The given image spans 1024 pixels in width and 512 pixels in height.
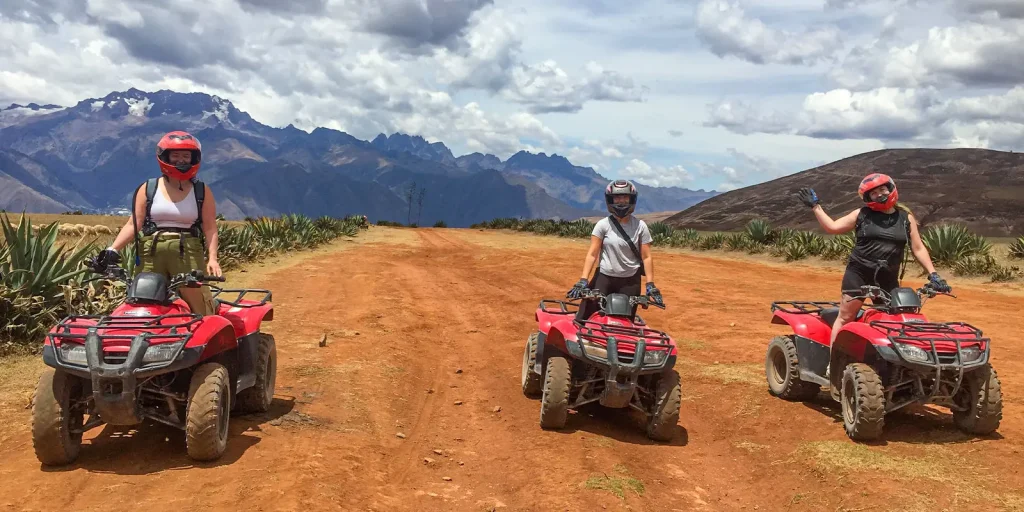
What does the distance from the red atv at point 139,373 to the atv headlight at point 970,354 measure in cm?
573

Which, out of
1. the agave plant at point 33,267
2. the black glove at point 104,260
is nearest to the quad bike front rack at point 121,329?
the black glove at point 104,260

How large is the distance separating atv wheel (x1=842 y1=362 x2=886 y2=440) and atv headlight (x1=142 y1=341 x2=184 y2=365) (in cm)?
519

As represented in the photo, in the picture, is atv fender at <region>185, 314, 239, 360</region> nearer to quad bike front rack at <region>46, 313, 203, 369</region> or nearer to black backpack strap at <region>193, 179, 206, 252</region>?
Answer: quad bike front rack at <region>46, 313, 203, 369</region>

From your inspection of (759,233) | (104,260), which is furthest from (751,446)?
(759,233)

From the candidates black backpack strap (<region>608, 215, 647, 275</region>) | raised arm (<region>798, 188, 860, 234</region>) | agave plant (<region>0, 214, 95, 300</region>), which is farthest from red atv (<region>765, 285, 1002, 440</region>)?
agave plant (<region>0, 214, 95, 300</region>)

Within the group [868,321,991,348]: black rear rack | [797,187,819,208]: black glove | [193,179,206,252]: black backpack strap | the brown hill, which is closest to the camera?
[193,179,206,252]: black backpack strap

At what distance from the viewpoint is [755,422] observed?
272 inches

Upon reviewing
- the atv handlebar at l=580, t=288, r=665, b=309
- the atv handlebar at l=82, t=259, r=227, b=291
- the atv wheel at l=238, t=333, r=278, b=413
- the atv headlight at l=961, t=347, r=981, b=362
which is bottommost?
the atv wheel at l=238, t=333, r=278, b=413

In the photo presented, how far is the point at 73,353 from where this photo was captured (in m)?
4.67

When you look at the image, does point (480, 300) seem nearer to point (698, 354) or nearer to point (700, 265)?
point (698, 354)

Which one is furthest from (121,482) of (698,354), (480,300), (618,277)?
(480,300)

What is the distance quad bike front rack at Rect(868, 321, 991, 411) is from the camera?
5703 mm

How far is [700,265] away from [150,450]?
19.6 meters

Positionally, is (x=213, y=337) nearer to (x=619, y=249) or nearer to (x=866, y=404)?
(x=619, y=249)
